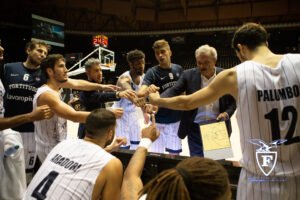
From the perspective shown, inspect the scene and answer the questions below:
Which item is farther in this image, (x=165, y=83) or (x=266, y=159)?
(x=165, y=83)

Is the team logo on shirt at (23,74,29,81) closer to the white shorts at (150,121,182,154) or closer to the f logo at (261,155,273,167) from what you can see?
the white shorts at (150,121,182,154)

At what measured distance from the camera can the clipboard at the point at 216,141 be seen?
100 inches

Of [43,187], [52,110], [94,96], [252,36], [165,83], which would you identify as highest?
[252,36]

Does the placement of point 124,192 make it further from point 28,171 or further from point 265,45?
point 28,171

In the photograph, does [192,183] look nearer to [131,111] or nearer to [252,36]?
[252,36]

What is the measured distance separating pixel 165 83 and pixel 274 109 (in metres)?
2.34

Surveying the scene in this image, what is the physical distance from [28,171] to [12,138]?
854 mm

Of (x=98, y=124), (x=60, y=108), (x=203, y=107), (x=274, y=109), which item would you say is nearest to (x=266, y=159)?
(x=274, y=109)

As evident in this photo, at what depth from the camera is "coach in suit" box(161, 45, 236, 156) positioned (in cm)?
302

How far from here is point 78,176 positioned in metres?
1.71

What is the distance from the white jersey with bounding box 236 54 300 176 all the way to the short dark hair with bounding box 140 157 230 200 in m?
0.75

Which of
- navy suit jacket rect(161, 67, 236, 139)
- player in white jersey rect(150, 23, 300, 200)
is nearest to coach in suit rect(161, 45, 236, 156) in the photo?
navy suit jacket rect(161, 67, 236, 139)

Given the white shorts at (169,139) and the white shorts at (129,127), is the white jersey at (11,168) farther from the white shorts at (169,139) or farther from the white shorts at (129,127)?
the white shorts at (129,127)

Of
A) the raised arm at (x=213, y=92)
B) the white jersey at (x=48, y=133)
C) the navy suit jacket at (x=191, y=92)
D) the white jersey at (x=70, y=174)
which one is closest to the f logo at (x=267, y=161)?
the raised arm at (x=213, y=92)
